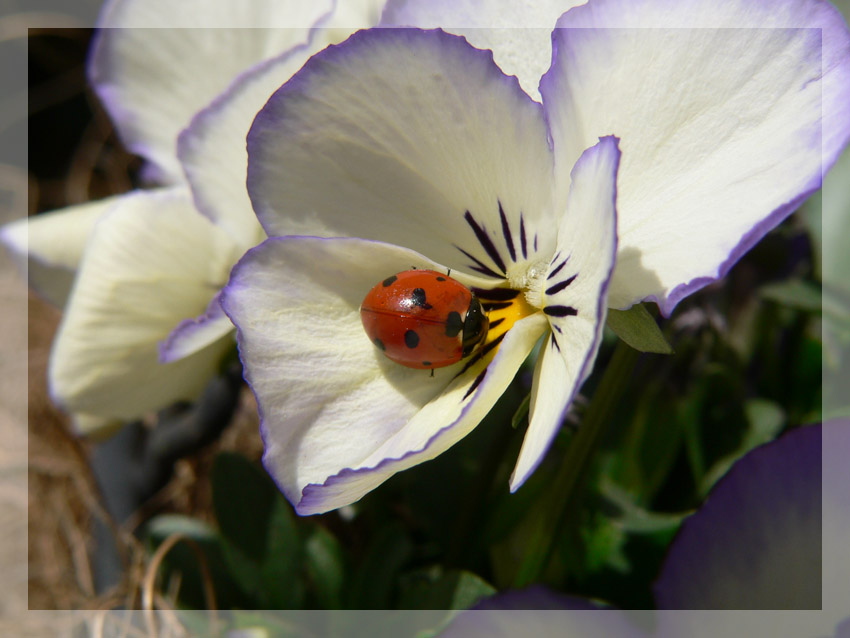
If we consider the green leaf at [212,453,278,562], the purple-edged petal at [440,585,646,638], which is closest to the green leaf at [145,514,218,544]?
the green leaf at [212,453,278,562]

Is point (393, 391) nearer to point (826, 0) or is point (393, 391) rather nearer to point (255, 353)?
point (255, 353)

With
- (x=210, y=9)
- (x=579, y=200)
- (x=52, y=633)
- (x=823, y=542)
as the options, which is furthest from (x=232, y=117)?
(x=52, y=633)

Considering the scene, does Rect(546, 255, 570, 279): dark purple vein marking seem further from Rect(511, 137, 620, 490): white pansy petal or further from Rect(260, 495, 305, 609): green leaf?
Rect(260, 495, 305, 609): green leaf

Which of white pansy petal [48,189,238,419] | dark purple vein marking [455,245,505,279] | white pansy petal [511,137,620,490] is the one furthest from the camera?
white pansy petal [48,189,238,419]

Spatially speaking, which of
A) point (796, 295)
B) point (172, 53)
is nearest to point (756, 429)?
point (796, 295)

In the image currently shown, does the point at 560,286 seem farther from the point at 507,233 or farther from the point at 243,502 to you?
the point at 243,502

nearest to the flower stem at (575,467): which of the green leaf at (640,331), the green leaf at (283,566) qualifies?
the green leaf at (640,331)
